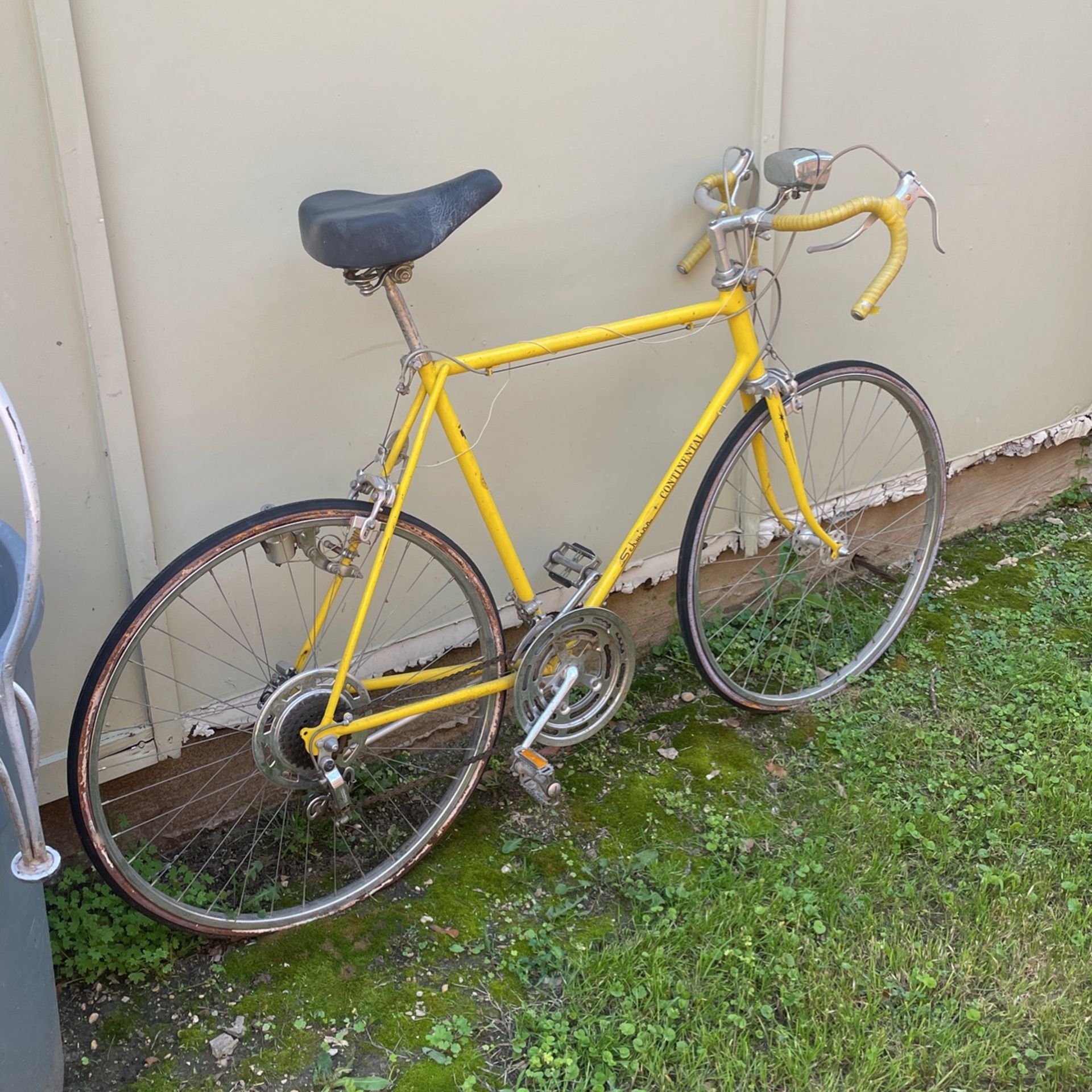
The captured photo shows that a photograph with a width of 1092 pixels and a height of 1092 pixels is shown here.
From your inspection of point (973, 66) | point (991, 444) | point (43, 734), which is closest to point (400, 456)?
point (43, 734)

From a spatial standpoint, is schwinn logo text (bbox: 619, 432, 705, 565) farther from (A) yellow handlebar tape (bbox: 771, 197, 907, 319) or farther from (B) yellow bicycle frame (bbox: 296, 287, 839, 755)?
(A) yellow handlebar tape (bbox: 771, 197, 907, 319)

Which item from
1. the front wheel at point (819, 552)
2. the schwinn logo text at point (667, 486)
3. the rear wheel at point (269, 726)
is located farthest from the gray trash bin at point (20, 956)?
the front wheel at point (819, 552)

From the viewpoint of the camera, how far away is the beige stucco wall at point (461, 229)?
223 centimetres

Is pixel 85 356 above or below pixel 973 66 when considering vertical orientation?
below

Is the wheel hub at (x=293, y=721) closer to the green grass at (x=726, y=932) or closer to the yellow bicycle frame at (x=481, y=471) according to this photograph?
the yellow bicycle frame at (x=481, y=471)

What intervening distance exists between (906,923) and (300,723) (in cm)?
152

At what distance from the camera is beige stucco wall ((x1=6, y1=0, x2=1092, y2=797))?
223 cm

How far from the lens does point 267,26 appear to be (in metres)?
2.27

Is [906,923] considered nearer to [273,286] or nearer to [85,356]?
[273,286]

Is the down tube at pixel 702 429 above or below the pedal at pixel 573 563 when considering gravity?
above

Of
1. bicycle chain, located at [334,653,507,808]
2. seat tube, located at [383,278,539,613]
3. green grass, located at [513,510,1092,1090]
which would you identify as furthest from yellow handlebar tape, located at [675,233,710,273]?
green grass, located at [513,510,1092,1090]

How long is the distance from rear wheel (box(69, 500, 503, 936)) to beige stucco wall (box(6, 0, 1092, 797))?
0.18 m

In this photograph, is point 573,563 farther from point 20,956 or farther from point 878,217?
point 20,956

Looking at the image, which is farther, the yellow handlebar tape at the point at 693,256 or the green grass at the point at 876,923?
the yellow handlebar tape at the point at 693,256
